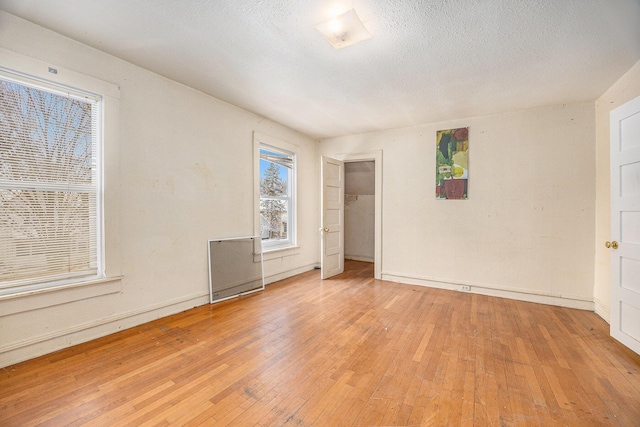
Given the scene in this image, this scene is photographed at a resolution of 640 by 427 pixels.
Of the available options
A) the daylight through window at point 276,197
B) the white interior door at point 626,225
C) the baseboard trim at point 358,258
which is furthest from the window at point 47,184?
the baseboard trim at point 358,258

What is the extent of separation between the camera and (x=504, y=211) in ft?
12.8

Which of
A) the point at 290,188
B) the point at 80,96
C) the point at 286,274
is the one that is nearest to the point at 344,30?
the point at 80,96

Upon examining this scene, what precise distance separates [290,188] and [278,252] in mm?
1215

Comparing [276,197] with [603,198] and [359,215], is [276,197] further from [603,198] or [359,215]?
[603,198]

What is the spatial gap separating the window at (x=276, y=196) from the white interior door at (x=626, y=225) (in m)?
4.09

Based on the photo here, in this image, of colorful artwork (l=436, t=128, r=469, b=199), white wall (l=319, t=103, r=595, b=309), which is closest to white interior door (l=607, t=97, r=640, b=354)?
white wall (l=319, t=103, r=595, b=309)

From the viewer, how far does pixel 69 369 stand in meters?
2.06

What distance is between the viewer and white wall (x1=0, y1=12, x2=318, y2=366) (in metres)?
2.21

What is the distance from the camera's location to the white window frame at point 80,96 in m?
2.09

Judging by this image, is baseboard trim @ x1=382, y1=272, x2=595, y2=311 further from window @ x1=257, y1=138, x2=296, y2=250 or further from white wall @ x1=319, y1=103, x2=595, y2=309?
window @ x1=257, y1=138, x2=296, y2=250

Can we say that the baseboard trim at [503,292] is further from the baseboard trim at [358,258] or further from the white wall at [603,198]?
the baseboard trim at [358,258]

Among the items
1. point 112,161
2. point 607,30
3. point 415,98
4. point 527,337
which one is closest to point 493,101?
point 415,98

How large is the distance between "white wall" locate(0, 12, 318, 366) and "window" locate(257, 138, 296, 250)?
45cm

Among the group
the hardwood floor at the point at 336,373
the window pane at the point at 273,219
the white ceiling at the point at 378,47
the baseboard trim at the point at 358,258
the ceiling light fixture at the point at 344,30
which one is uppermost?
the white ceiling at the point at 378,47
